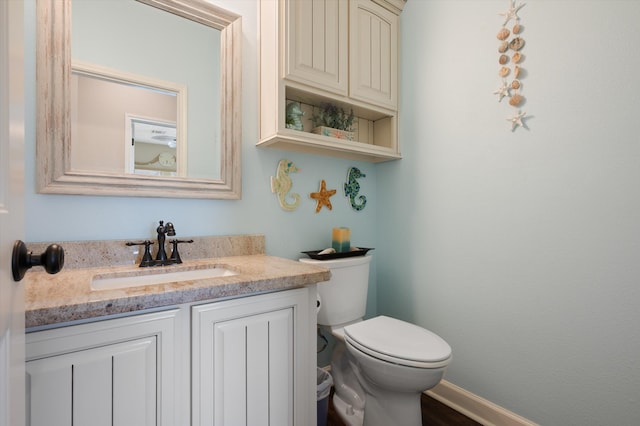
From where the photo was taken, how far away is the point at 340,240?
1723mm

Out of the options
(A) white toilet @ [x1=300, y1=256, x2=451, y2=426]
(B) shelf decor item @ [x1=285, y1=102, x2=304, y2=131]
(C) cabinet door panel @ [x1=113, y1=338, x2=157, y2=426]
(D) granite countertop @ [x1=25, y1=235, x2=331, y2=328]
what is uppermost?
(B) shelf decor item @ [x1=285, y1=102, x2=304, y2=131]

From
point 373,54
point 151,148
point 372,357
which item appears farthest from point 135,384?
point 373,54

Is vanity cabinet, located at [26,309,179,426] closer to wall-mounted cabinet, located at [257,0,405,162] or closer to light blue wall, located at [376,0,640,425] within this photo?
wall-mounted cabinet, located at [257,0,405,162]

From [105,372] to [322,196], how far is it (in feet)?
4.21

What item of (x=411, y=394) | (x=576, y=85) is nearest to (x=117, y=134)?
(x=411, y=394)

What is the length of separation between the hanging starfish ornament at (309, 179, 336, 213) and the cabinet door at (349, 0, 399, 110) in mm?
530

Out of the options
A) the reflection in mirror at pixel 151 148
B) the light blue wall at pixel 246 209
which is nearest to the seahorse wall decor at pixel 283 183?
the light blue wall at pixel 246 209

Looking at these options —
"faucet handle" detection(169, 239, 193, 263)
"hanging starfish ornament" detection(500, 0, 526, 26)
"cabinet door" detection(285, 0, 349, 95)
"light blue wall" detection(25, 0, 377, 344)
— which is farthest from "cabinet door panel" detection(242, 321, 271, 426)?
"hanging starfish ornament" detection(500, 0, 526, 26)

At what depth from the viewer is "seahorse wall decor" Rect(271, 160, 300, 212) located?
5.36 feet

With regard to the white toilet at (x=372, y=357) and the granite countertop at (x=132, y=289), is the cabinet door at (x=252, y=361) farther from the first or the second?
the white toilet at (x=372, y=357)

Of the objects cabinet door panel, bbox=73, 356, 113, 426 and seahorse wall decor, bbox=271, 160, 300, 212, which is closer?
cabinet door panel, bbox=73, 356, 113, 426

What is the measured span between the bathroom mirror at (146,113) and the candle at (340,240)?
0.59 meters

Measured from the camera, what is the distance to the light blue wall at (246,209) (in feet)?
3.61

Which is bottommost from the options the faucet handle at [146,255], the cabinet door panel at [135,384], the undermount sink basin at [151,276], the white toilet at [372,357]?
the white toilet at [372,357]
